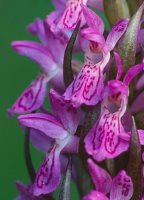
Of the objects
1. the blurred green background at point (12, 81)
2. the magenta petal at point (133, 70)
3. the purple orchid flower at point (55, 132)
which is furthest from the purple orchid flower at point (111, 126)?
the blurred green background at point (12, 81)

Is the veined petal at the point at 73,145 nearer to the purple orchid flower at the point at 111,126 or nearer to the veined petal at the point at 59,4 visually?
the purple orchid flower at the point at 111,126

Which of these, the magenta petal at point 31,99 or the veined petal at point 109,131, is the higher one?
the magenta petal at point 31,99

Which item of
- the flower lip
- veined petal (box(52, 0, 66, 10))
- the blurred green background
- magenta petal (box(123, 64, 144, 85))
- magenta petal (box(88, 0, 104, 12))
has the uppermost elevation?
veined petal (box(52, 0, 66, 10))

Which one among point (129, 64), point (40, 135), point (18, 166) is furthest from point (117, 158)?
point (18, 166)

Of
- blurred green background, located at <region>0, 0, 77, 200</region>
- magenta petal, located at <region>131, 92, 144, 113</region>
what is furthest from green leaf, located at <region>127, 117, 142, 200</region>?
blurred green background, located at <region>0, 0, 77, 200</region>

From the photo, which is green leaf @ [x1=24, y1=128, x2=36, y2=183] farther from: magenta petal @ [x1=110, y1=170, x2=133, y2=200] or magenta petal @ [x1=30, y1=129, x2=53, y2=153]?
magenta petal @ [x1=110, y1=170, x2=133, y2=200]

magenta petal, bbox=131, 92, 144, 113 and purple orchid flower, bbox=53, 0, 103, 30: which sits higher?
purple orchid flower, bbox=53, 0, 103, 30

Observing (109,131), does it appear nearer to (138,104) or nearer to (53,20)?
(138,104)
